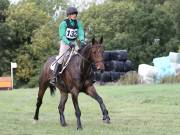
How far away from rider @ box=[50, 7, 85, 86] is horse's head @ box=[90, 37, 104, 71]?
738 millimetres

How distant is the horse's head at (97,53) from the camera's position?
41.9 feet

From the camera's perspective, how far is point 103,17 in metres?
74.1

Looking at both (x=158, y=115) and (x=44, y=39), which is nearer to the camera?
(x=158, y=115)

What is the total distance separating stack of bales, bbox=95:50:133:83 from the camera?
42.2 metres

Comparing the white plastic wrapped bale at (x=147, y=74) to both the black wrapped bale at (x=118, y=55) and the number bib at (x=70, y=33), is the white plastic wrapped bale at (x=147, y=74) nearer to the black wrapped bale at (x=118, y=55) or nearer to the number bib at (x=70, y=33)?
the black wrapped bale at (x=118, y=55)

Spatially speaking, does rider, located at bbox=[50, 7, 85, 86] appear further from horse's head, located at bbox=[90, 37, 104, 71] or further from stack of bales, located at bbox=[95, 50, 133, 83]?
stack of bales, located at bbox=[95, 50, 133, 83]

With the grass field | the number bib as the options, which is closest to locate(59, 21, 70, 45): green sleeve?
the number bib

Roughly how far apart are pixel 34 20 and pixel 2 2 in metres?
4.92

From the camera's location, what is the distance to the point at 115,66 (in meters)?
42.9

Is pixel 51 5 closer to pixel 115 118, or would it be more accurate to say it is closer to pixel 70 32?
pixel 115 118

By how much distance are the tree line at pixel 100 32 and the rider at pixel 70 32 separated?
52.1 meters

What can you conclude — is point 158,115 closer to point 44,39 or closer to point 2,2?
point 44,39

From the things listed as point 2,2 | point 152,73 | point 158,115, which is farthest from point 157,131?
point 2,2

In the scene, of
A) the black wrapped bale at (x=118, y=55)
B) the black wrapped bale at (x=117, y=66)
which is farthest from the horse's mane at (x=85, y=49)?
the black wrapped bale at (x=118, y=55)
